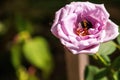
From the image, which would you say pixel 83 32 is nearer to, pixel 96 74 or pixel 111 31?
pixel 111 31

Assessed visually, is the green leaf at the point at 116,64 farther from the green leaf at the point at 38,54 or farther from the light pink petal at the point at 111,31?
the green leaf at the point at 38,54

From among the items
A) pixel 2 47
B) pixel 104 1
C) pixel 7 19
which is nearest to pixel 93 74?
pixel 104 1

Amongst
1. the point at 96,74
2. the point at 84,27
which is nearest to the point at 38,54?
the point at 96,74

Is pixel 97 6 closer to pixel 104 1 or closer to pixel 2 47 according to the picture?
pixel 104 1

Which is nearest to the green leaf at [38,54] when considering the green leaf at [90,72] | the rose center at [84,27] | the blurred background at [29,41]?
the blurred background at [29,41]

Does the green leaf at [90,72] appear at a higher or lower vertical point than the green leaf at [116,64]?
lower

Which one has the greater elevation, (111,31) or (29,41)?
(111,31)

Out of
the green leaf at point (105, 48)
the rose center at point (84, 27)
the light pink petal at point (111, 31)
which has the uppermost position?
the light pink petal at point (111, 31)
